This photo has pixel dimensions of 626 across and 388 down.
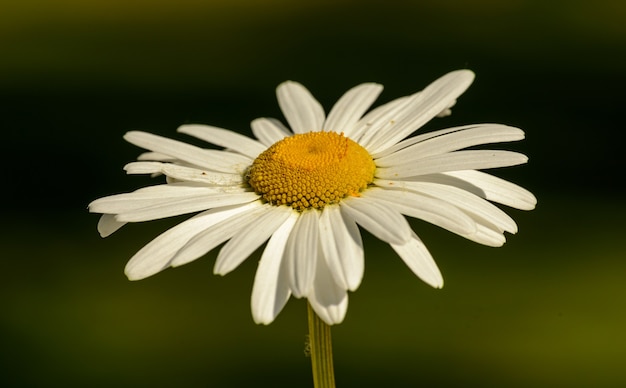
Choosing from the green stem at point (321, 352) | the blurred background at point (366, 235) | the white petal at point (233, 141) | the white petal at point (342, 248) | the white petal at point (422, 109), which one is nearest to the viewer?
the white petal at point (342, 248)

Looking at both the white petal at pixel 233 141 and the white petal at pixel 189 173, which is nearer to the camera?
the white petal at pixel 189 173

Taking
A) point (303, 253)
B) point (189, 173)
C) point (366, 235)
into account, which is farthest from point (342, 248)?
point (366, 235)

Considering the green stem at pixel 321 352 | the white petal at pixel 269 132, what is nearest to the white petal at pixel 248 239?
the green stem at pixel 321 352

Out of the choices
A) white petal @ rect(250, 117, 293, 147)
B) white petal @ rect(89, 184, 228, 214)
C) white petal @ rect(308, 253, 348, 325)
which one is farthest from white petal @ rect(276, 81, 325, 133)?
white petal @ rect(308, 253, 348, 325)

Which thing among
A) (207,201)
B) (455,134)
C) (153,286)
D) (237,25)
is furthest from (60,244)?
(237,25)

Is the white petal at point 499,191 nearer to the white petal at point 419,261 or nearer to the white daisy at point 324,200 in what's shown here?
the white daisy at point 324,200

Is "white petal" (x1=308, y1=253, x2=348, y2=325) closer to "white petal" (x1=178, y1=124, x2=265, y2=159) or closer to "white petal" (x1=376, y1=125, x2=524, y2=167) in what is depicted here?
"white petal" (x1=376, y1=125, x2=524, y2=167)

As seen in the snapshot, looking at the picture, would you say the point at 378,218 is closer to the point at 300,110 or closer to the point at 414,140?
the point at 414,140
